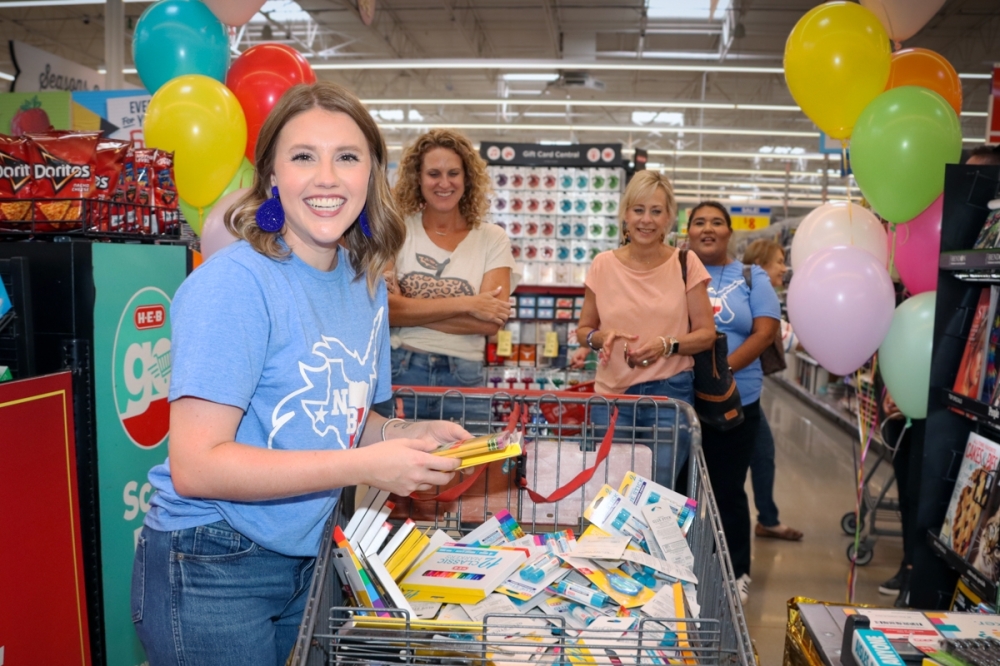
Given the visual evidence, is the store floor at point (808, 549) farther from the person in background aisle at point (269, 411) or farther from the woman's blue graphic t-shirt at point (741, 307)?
the person in background aisle at point (269, 411)

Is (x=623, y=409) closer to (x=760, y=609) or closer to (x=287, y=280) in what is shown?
(x=287, y=280)

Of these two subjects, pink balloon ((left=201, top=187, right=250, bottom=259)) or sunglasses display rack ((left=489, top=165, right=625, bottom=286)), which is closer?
pink balloon ((left=201, top=187, right=250, bottom=259))

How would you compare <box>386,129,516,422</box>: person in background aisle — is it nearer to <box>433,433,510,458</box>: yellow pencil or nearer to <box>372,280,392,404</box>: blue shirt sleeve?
<box>372,280,392,404</box>: blue shirt sleeve

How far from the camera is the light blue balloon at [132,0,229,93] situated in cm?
340

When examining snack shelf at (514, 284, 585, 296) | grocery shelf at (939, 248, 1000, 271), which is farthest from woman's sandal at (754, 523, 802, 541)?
grocery shelf at (939, 248, 1000, 271)

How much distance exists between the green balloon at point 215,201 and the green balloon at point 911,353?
2754 mm

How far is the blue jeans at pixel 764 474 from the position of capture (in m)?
4.65

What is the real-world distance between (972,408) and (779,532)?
2362 millimetres

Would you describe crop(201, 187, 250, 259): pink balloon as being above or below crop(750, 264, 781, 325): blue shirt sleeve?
above

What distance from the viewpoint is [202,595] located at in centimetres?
131

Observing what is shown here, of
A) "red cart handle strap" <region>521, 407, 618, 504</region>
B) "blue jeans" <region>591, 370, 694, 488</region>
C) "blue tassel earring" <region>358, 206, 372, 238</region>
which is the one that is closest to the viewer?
"blue tassel earring" <region>358, 206, 372, 238</region>

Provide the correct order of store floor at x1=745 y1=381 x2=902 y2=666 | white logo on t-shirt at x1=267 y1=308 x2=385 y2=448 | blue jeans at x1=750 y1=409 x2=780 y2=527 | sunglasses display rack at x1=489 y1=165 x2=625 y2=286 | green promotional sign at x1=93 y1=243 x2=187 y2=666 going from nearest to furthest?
1. white logo on t-shirt at x1=267 y1=308 x2=385 y2=448
2. green promotional sign at x1=93 y1=243 x2=187 y2=666
3. store floor at x1=745 y1=381 x2=902 y2=666
4. blue jeans at x1=750 y1=409 x2=780 y2=527
5. sunglasses display rack at x1=489 y1=165 x2=625 y2=286

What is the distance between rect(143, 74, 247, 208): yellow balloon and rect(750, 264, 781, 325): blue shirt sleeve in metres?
2.36

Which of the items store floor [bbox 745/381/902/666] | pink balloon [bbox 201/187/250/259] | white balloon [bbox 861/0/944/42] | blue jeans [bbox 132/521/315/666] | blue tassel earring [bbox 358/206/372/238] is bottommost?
store floor [bbox 745/381/902/666]
